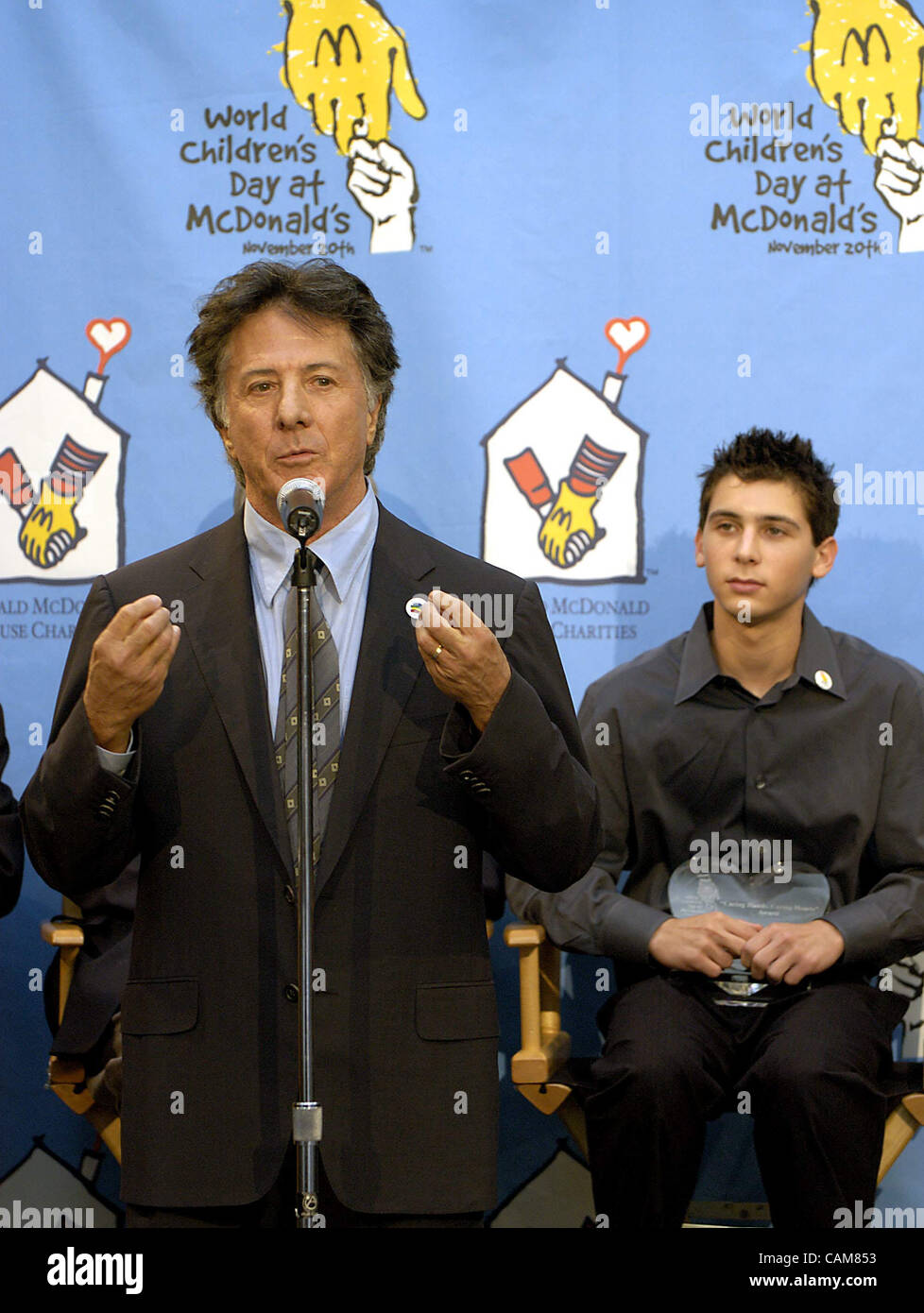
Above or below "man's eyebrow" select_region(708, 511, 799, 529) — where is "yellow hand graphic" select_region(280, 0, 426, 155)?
above

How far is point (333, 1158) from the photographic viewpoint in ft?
6.72

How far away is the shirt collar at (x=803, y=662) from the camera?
331 centimetres

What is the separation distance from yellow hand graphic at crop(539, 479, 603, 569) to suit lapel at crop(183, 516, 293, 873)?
1.50 meters

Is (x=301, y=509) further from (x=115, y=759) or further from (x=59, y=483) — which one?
(x=59, y=483)

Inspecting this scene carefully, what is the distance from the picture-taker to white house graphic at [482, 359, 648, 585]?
3686 mm

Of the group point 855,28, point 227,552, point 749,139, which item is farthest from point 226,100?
point 227,552

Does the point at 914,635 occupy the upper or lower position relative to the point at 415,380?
lower

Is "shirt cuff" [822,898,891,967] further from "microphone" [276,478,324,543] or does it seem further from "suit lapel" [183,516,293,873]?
"microphone" [276,478,324,543]

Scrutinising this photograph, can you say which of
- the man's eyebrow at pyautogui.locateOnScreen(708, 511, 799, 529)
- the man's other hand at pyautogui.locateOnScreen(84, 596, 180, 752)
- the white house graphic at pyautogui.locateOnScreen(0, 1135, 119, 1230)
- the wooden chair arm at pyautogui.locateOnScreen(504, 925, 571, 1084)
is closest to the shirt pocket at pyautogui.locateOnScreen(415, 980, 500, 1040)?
the man's other hand at pyautogui.locateOnScreen(84, 596, 180, 752)
